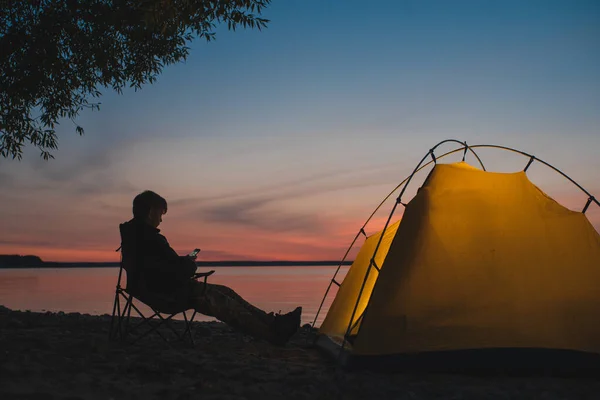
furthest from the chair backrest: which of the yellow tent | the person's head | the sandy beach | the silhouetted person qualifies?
the yellow tent

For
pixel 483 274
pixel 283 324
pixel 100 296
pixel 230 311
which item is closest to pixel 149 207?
pixel 230 311

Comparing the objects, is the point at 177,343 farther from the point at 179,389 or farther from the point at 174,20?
the point at 174,20

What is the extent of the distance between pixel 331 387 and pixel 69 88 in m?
7.42

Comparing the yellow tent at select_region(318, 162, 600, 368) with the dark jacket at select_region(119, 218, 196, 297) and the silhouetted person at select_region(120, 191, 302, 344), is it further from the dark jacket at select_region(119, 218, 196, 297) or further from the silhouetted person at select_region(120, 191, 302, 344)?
the dark jacket at select_region(119, 218, 196, 297)

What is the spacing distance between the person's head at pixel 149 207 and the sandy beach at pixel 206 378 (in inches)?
55.9

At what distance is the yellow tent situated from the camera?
5.35 meters

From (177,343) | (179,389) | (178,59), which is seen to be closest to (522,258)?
(179,389)

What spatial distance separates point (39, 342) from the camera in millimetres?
6352

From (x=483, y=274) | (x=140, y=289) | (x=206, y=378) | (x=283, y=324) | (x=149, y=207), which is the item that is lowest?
(x=206, y=378)

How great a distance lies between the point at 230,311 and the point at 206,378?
4.72ft

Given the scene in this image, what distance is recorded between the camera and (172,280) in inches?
251

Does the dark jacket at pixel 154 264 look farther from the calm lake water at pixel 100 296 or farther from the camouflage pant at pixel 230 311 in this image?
the calm lake water at pixel 100 296

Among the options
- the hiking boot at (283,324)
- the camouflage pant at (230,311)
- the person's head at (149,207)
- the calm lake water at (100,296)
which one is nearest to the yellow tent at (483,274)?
the hiking boot at (283,324)

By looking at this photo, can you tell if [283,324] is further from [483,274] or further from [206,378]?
[483,274]
